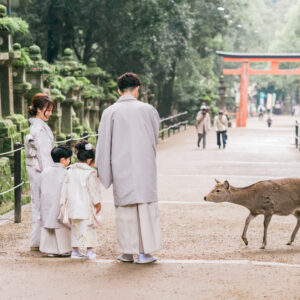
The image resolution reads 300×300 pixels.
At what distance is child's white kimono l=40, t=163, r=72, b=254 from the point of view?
249 inches

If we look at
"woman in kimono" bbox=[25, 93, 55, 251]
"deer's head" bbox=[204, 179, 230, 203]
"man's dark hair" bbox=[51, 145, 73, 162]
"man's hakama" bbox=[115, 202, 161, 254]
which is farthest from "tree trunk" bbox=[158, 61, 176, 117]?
"man's hakama" bbox=[115, 202, 161, 254]

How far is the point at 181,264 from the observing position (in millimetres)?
5773

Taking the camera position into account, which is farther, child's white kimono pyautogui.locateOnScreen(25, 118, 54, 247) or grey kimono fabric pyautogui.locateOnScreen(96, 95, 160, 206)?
child's white kimono pyautogui.locateOnScreen(25, 118, 54, 247)

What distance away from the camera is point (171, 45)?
978 inches

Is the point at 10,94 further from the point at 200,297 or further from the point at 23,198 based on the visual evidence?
the point at 200,297

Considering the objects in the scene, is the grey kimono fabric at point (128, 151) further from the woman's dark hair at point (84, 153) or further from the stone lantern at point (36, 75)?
the stone lantern at point (36, 75)

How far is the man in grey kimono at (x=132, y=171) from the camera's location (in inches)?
225

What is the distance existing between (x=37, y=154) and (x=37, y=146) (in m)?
0.09

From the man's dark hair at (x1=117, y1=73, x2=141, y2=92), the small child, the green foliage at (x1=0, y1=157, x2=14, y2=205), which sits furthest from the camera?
the green foliage at (x1=0, y1=157, x2=14, y2=205)

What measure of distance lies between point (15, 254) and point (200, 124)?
51.3 ft

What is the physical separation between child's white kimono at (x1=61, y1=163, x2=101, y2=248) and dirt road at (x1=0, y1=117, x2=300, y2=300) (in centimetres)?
A: 29

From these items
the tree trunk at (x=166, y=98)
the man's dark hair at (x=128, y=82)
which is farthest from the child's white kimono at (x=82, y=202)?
the tree trunk at (x=166, y=98)

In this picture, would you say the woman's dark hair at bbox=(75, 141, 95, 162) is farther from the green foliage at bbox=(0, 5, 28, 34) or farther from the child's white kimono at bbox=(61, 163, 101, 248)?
the green foliage at bbox=(0, 5, 28, 34)

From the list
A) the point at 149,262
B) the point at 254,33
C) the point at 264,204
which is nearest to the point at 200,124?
the point at 264,204
